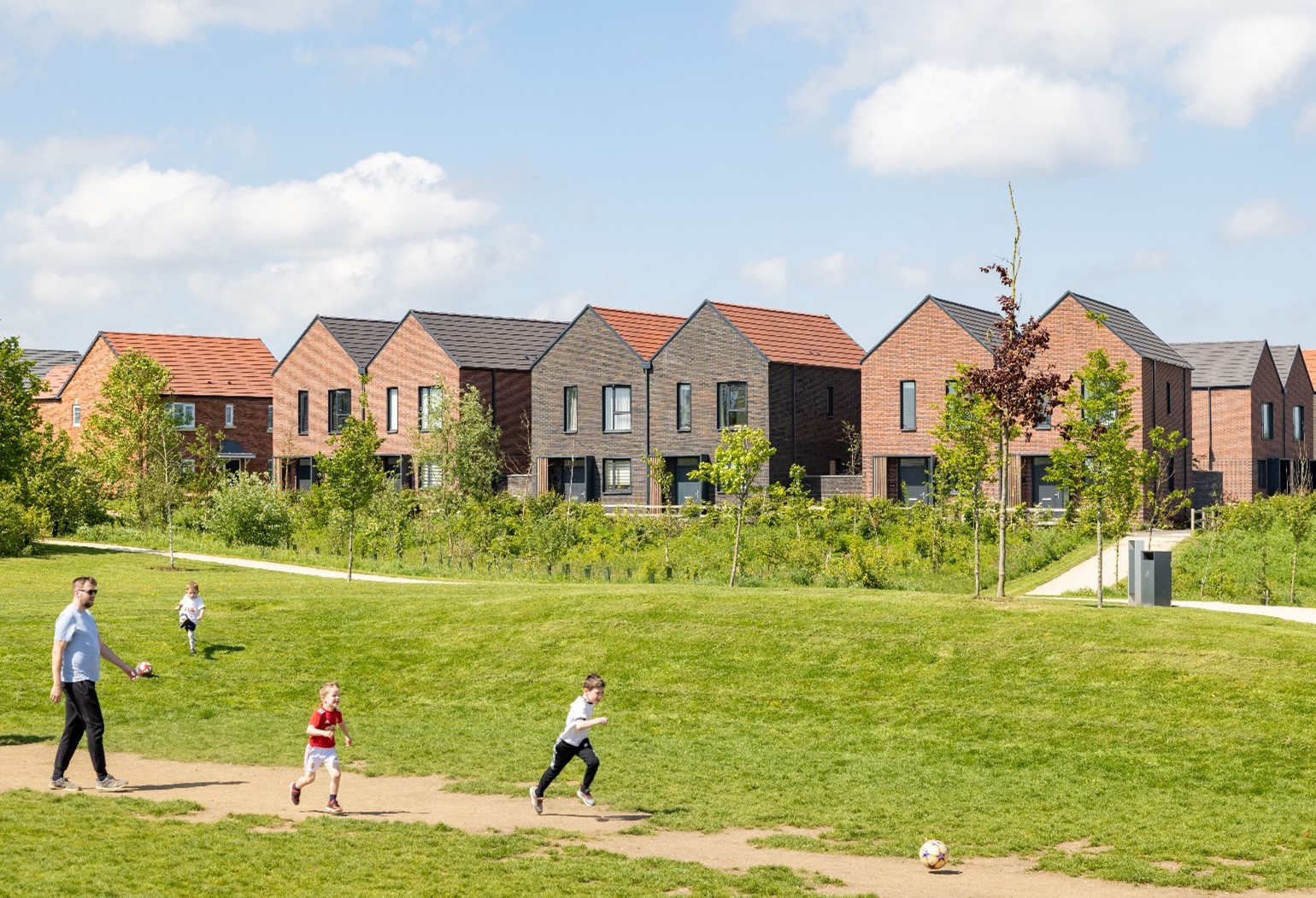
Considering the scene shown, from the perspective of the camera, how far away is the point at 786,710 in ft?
66.5

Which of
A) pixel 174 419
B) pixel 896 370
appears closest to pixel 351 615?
pixel 174 419

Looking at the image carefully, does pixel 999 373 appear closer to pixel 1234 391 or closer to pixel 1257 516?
pixel 1257 516

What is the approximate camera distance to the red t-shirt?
1370 cm

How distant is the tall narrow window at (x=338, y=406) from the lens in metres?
68.4

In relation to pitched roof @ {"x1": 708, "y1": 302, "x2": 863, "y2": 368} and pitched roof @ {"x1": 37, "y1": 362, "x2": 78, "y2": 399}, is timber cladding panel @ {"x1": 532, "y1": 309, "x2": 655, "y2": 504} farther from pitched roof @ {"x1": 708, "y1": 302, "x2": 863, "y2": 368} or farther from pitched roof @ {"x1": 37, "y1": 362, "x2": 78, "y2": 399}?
pitched roof @ {"x1": 37, "y1": 362, "x2": 78, "y2": 399}

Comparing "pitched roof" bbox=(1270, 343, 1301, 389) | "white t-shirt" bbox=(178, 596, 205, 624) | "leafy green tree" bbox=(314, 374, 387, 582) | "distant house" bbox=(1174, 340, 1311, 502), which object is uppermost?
"pitched roof" bbox=(1270, 343, 1301, 389)

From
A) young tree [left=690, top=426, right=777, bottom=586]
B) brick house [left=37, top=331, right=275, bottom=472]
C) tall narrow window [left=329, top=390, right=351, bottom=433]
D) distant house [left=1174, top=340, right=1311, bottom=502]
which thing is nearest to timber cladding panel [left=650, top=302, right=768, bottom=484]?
tall narrow window [left=329, top=390, right=351, bottom=433]

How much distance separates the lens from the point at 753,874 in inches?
460

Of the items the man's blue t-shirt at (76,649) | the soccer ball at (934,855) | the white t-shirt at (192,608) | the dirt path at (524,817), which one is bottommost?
the dirt path at (524,817)

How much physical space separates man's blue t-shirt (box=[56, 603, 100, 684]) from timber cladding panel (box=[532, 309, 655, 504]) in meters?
45.3

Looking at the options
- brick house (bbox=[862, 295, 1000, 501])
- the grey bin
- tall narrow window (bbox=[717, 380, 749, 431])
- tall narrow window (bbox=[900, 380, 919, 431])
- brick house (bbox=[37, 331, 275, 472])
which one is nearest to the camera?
the grey bin

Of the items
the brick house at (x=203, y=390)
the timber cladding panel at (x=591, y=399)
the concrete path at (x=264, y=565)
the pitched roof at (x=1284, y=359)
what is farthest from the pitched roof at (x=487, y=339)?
the pitched roof at (x=1284, y=359)

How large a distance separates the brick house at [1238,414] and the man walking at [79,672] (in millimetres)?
52855

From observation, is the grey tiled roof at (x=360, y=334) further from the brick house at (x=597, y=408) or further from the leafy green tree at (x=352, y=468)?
the leafy green tree at (x=352, y=468)
